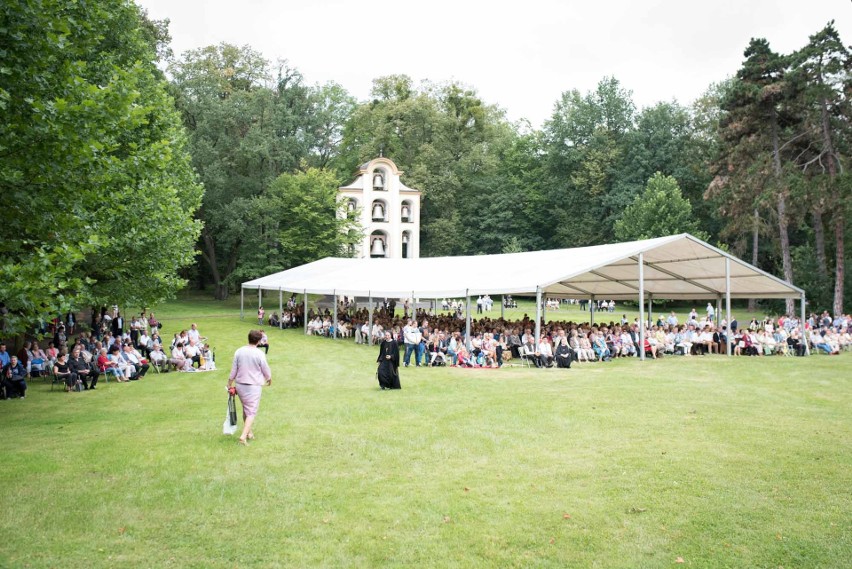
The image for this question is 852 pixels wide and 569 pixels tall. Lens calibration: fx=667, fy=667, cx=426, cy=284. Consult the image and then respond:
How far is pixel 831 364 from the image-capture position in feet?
59.0

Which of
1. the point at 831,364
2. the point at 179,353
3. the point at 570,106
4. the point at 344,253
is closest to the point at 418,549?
the point at 179,353

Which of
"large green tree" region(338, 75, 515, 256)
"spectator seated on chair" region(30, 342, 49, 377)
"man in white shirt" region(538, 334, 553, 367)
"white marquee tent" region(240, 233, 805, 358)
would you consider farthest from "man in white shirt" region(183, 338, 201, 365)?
"large green tree" region(338, 75, 515, 256)

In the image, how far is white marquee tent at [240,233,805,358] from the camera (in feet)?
61.8

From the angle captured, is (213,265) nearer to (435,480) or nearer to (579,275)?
(579,275)

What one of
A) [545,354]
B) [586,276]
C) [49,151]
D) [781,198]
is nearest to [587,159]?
[781,198]

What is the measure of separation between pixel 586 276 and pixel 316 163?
113ft

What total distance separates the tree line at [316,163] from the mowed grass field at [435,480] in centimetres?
259

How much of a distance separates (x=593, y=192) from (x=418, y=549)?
48.3m

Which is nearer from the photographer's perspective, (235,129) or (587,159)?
(235,129)

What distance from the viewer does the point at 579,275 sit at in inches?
864

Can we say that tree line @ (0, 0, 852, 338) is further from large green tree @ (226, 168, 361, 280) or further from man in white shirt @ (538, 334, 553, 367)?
man in white shirt @ (538, 334, 553, 367)

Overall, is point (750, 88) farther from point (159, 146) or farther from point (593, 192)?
point (159, 146)

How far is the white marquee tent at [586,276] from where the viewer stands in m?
18.8

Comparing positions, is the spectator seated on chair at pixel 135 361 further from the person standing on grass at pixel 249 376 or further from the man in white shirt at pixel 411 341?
the person standing on grass at pixel 249 376
